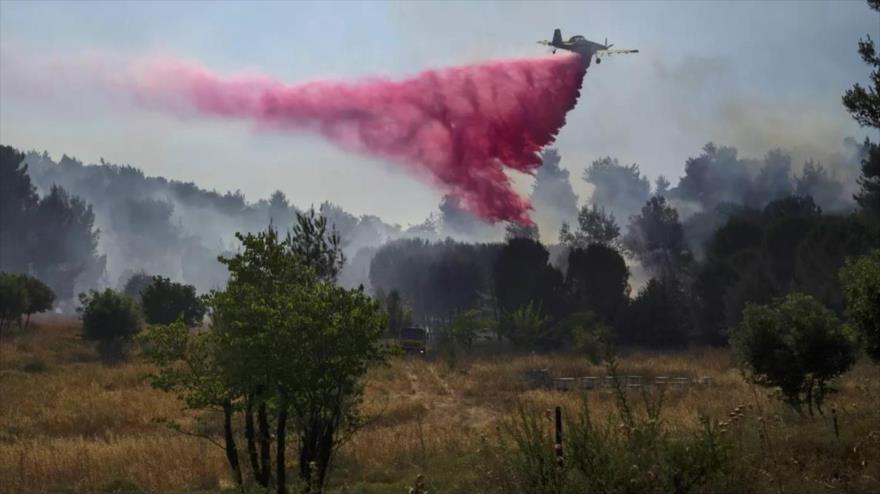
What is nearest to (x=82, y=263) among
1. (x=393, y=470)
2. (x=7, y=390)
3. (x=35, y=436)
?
(x=7, y=390)

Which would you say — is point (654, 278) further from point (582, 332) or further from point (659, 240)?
point (659, 240)

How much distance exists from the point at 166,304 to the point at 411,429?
1287 inches

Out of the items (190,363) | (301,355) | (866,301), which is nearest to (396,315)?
(866,301)

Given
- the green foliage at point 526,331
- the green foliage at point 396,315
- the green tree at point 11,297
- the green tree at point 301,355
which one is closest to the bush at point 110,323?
the green tree at point 11,297

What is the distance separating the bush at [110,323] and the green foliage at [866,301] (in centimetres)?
3885

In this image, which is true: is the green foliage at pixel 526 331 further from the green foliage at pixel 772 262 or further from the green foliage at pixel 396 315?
the green foliage at pixel 772 262

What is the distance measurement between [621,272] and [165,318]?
38.1 m

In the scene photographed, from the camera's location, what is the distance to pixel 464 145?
148ft

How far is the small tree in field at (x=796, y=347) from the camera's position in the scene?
56.5 ft

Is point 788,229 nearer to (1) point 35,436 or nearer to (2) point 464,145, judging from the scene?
(2) point 464,145

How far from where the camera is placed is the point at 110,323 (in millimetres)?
44062

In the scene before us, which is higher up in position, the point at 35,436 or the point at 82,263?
the point at 82,263

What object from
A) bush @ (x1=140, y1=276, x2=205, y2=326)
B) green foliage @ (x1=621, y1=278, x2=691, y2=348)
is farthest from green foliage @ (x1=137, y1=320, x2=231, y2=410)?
green foliage @ (x1=621, y1=278, x2=691, y2=348)

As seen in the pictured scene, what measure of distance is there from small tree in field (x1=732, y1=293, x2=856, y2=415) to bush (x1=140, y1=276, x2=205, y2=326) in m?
38.3
